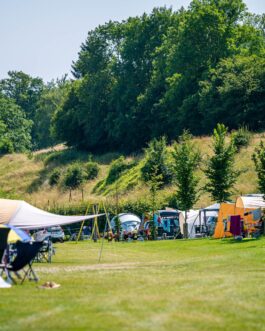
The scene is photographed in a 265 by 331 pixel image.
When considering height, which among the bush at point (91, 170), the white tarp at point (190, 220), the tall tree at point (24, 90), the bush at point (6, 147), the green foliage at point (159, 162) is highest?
the tall tree at point (24, 90)

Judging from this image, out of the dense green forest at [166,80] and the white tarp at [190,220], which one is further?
the dense green forest at [166,80]

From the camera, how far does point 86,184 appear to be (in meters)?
79.0

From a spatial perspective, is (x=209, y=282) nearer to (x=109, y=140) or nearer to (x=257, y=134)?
(x=257, y=134)

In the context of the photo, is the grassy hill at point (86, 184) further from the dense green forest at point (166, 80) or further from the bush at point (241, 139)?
the dense green forest at point (166, 80)

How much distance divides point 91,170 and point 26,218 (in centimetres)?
5564

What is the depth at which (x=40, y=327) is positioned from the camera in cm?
→ 1141

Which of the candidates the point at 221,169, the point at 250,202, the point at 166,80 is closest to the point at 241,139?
the point at 221,169

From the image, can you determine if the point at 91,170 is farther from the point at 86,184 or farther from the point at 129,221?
the point at 129,221

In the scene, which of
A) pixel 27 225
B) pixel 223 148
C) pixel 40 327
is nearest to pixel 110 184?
pixel 223 148

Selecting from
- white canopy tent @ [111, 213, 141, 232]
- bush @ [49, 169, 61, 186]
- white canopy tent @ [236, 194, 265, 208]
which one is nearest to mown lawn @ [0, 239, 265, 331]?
white canopy tent @ [236, 194, 265, 208]

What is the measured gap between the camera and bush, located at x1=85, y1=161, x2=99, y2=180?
80.9 m

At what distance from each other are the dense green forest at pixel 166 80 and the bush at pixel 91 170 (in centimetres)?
738

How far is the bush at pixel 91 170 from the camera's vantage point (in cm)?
8094

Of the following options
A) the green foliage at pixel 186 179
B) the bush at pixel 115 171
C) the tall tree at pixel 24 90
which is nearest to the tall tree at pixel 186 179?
the green foliage at pixel 186 179
